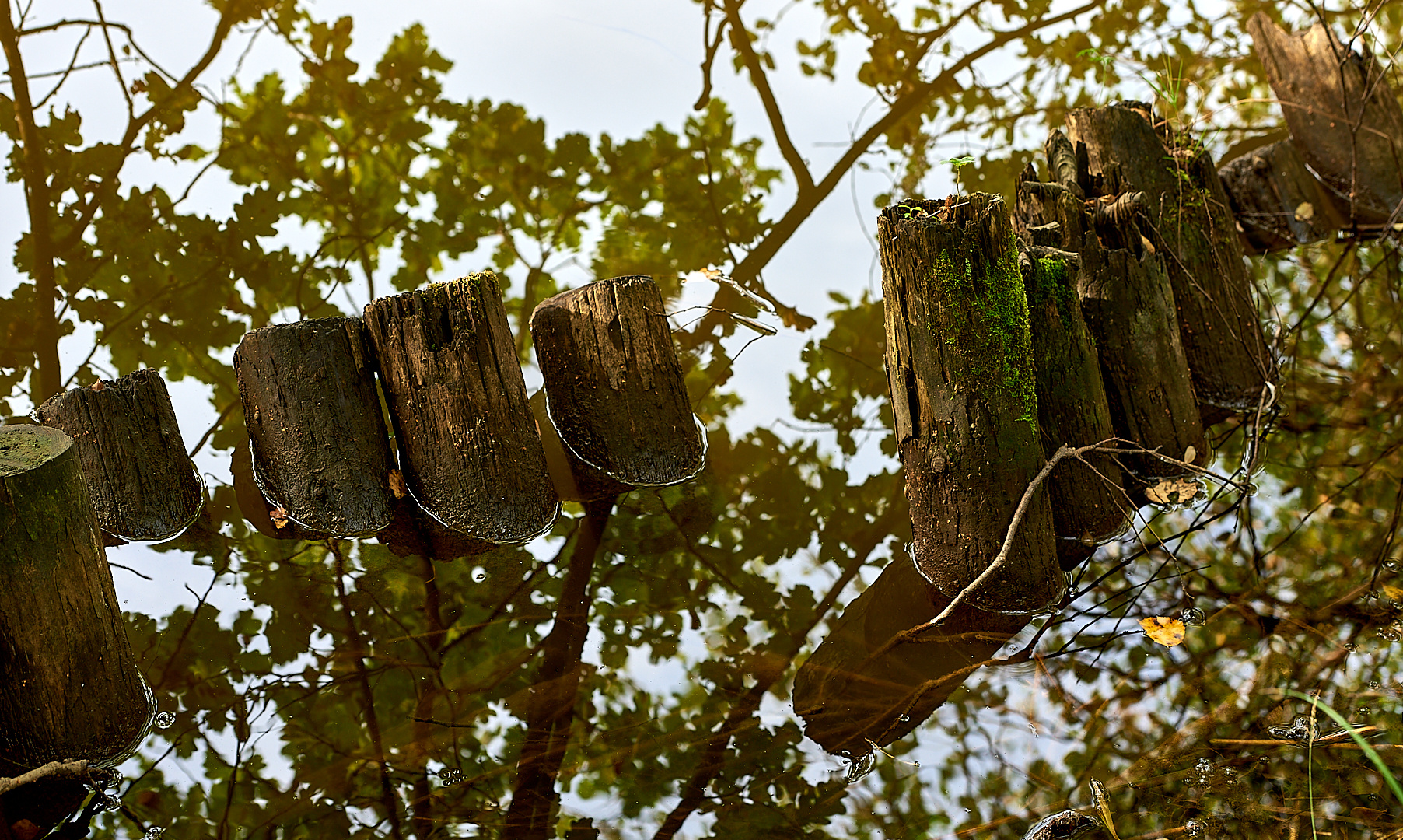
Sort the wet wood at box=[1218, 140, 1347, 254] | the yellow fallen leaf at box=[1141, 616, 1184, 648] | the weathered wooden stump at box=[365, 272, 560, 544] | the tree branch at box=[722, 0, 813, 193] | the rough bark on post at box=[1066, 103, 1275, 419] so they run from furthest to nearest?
the tree branch at box=[722, 0, 813, 193] → the wet wood at box=[1218, 140, 1347, 254] → the rough bark on post at box=[1066, 103, 1275, 419] → the weathered wooden stump at box=[365, 272, 560, 544] → the yellow fallen leaf at box=[1141, 616, 1184, 648]

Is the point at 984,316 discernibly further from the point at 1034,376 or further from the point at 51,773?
the point at 51,773

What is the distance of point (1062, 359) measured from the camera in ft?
10.1

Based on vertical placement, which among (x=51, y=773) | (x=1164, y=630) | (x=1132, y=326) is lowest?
(x=1164, y=630)

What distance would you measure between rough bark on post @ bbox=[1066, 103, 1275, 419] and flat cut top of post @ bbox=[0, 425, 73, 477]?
3333 mm

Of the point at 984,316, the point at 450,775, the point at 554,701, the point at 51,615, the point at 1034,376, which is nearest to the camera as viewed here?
the point at 51,615

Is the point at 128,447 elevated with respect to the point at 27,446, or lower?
elevated

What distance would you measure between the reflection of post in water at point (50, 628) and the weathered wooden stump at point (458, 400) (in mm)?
892

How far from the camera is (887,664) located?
2.80 metres

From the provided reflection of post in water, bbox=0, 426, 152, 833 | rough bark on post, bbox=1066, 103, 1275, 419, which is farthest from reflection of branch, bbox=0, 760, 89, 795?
rough bark on post, bbox=1066, 103, 1275, 419

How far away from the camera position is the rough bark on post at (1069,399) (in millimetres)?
3055

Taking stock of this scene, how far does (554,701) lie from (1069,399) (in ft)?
5.98

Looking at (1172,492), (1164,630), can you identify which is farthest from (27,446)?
(1172,492)

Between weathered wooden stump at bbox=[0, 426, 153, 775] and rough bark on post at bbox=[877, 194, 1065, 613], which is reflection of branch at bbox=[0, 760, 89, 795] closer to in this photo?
weathered wooden stump at bbox=[0, 426, 153, 775]

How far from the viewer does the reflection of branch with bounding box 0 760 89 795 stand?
6.78 ft
